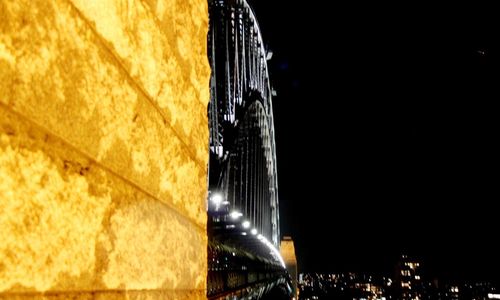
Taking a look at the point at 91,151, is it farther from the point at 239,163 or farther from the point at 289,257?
the point at 289,257

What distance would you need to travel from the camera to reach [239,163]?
82.9 feet

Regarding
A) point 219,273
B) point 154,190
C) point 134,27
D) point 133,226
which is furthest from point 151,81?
point 219,273

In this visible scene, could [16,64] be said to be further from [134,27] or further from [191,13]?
[191,13]

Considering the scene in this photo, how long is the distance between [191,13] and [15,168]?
159cm

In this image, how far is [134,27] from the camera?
1.43m

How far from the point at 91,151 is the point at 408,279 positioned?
124m

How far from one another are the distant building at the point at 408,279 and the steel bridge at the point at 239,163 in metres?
60.0

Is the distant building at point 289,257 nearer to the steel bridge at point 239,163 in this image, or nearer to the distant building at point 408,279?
the steel bridge at point 239,163

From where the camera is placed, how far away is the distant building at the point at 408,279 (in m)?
90.6

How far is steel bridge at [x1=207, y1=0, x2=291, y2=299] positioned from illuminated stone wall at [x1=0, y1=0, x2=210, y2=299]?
3880 mm

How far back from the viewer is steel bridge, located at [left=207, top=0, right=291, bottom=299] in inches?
317

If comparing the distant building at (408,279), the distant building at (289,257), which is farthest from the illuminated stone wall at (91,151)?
the distant building at (408,279)

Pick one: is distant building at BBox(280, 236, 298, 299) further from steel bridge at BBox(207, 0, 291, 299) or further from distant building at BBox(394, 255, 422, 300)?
distant building at BBox(394, 255, 422, 300)

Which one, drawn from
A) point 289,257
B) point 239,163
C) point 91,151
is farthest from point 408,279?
point 91,151
